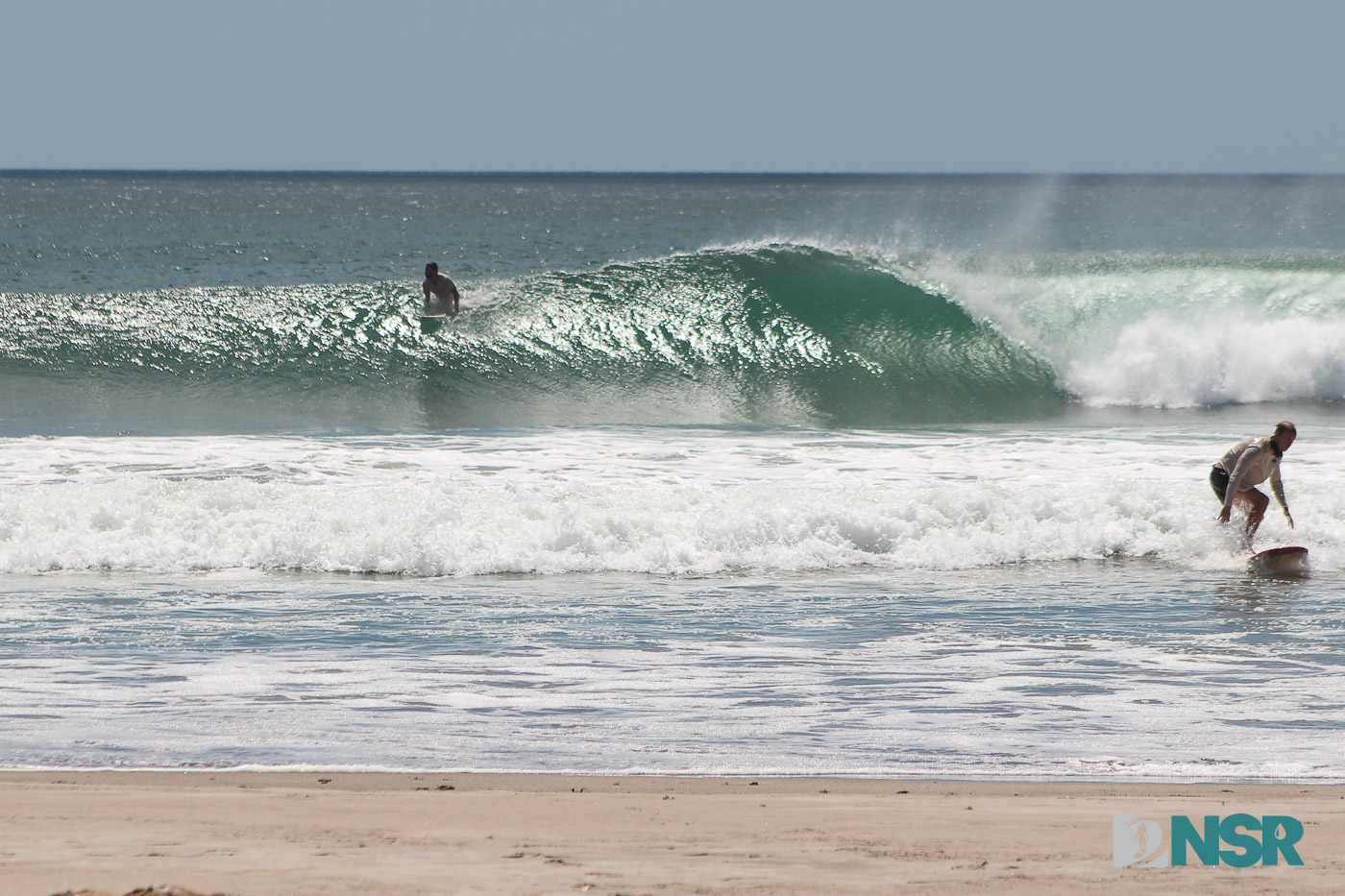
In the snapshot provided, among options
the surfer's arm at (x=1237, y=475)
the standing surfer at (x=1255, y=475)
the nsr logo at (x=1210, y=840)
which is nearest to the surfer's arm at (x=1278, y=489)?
the standing surfer at (x=1255, y=475)

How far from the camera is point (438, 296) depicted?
59.1 ft

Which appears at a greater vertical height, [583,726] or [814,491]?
[814,491]

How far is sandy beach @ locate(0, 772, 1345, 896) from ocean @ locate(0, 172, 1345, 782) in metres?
0.29

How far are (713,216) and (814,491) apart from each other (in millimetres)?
56504

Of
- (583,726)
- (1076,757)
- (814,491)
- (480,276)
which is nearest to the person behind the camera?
(1076,757)

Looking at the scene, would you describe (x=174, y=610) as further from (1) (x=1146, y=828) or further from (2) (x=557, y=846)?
(1) (x=1146, y=828)

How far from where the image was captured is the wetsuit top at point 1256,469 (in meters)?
8.23

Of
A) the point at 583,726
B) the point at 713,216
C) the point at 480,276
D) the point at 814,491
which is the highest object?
the point at 713,216

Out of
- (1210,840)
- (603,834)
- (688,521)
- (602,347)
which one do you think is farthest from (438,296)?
(1210,840)

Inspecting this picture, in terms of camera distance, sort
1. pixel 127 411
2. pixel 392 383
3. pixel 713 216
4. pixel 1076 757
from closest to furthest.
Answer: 1. pixel 1076 757
2. pixel 127 411
3. pixel 392 383
4. pixel 713 216

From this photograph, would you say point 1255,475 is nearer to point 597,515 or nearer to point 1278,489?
point 1278,489

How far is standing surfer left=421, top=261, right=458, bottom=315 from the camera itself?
1794 cm

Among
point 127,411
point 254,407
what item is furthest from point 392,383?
point 127,411

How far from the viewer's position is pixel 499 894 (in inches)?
113
